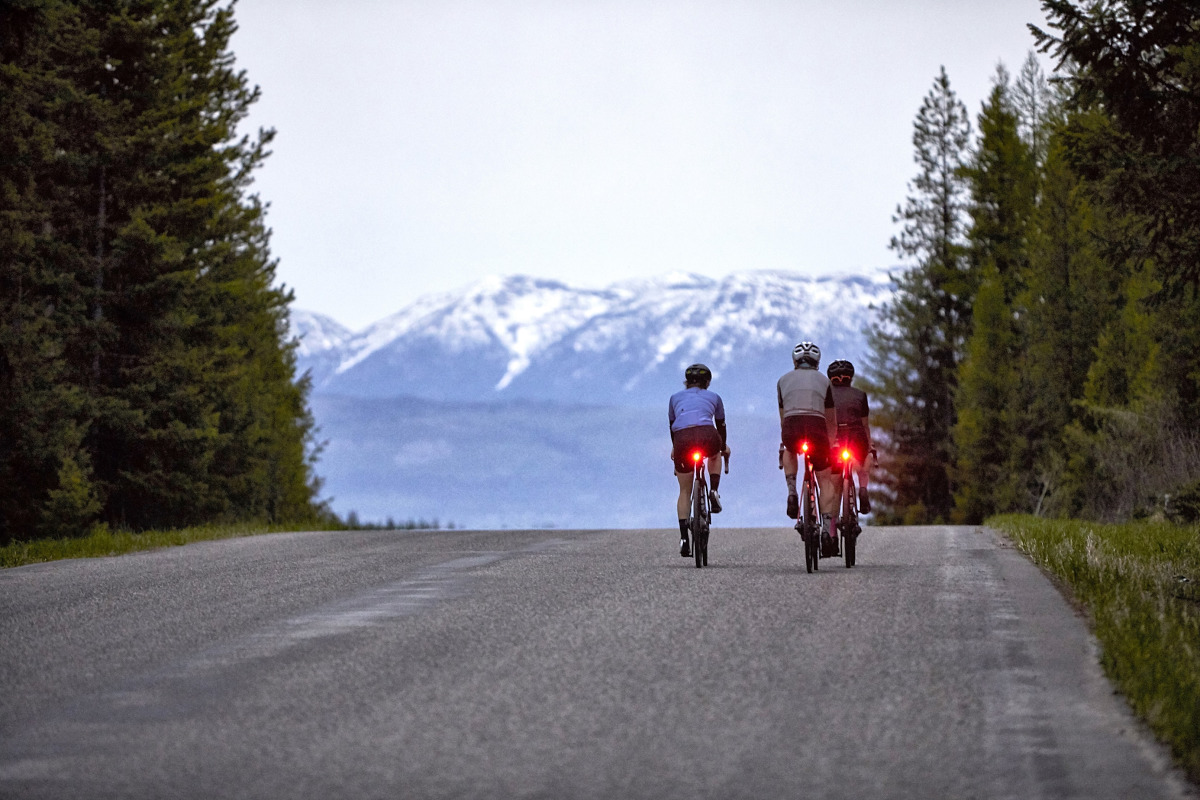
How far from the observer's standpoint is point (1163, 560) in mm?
13594

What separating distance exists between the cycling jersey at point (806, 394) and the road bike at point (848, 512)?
1.71 ft

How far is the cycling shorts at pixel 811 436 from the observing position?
526 inches

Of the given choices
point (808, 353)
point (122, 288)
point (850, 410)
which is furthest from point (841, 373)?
point (122, 288)

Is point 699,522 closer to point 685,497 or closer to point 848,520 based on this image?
point 685,497

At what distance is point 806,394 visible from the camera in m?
13.5

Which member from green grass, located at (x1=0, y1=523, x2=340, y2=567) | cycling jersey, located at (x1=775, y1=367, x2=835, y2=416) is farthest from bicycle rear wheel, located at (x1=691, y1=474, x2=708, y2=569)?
green grass, located at (x1=0, y1=523, x2=340, y2=567)

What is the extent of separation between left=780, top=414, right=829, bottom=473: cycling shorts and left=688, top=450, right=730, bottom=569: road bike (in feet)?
2.07

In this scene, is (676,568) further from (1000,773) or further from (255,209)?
(255,209)

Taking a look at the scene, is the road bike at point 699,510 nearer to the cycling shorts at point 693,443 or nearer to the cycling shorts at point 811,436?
the cycling shorts at point 693,443

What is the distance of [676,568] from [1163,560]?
448 cm

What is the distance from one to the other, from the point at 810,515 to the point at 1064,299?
32290 millimetres

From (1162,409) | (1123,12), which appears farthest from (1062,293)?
(1123,12)

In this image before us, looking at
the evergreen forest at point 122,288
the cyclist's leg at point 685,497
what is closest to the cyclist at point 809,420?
the cyclist's leg at point 685,497

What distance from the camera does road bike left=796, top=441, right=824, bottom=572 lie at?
1302cm
